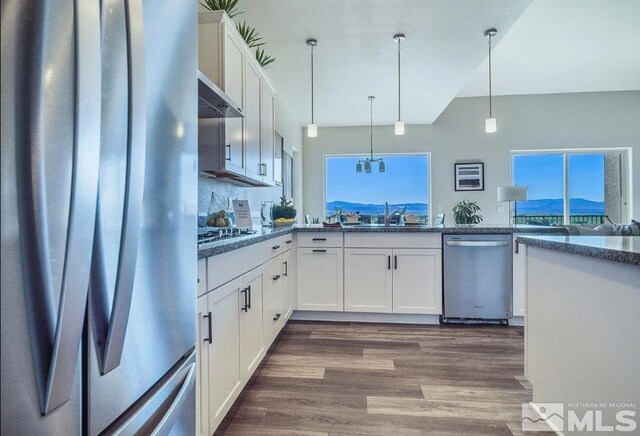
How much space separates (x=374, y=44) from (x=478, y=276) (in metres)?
2.47

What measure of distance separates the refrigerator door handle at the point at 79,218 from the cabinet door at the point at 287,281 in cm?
227

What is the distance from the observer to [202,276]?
1.26 metres

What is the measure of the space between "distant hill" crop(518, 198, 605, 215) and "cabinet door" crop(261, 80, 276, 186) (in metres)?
5.01

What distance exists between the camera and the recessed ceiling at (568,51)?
10.7 ft

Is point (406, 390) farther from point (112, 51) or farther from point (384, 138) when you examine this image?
point (384, 138)

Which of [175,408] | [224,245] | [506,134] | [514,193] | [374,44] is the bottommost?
[175,408]

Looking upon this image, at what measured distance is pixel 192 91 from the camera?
0.94 m

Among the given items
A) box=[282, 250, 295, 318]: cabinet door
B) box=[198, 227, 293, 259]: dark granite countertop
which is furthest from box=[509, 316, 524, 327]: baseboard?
box=[198, 227, 293, 259]: dark granite countertop

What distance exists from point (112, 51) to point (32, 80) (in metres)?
0.17

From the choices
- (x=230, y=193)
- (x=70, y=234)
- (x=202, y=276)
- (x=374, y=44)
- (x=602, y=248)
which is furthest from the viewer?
(x=374, y=44)

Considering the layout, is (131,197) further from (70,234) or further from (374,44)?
(374,44)

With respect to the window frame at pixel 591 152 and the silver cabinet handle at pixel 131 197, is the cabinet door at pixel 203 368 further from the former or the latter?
the window frame at pixel 591 152

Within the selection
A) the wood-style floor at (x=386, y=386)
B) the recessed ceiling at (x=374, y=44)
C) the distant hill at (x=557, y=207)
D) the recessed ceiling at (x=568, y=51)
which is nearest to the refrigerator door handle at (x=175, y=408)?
the wood-style floor at (x=386, y=386)

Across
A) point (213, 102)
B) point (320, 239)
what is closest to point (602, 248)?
point (213, 102)
